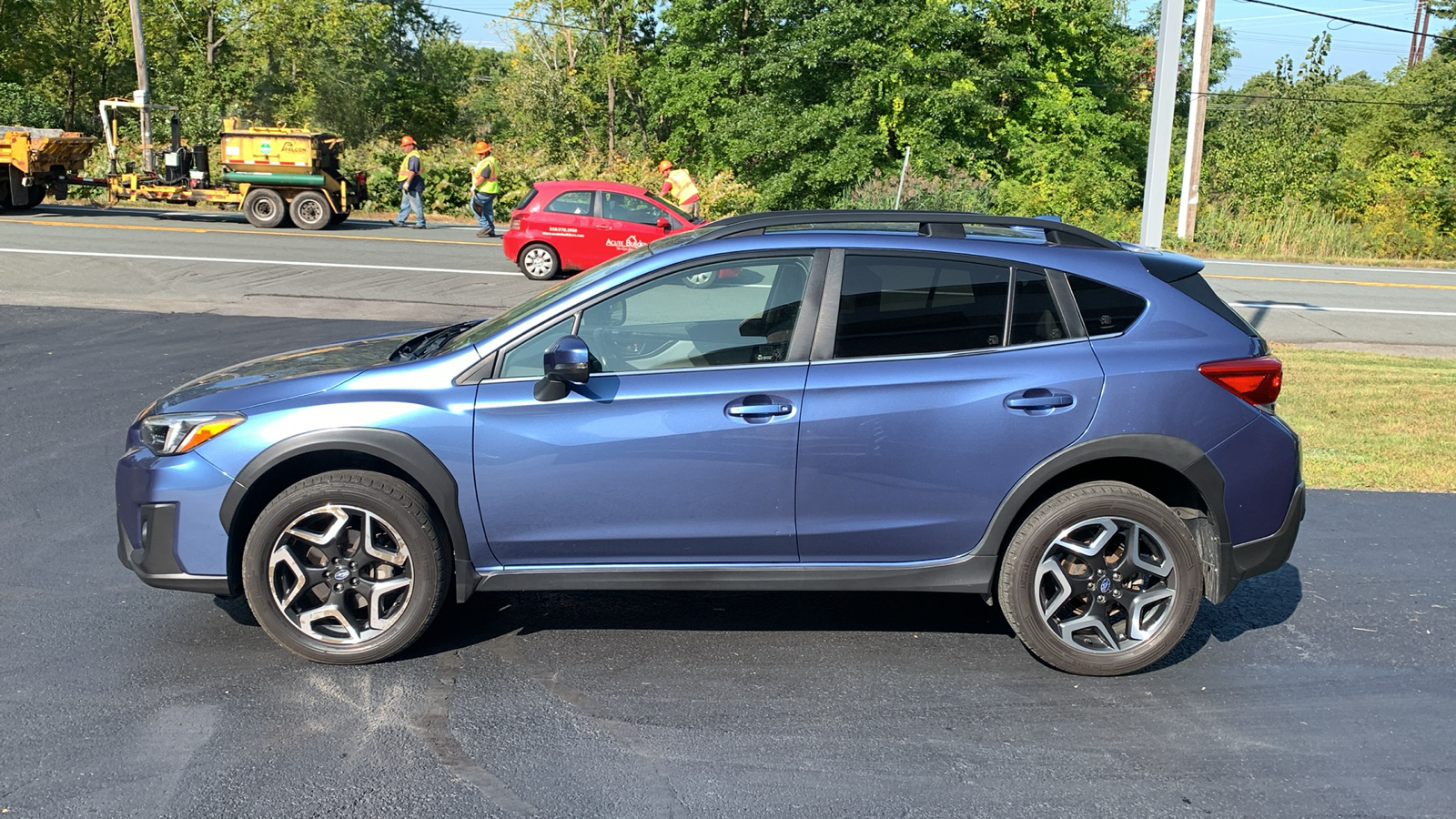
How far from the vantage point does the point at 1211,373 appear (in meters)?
4.31

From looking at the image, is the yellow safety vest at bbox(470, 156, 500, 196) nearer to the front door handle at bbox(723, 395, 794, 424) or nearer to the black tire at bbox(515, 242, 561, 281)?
the black tire at bbox(515, 242, 561, 281)

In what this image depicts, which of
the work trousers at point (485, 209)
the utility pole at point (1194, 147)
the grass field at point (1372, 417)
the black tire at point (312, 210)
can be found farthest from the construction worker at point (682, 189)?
the utility pole at point (1194, 147)

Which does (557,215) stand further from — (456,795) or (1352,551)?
(456,795)

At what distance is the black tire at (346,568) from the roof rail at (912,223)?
1566mm

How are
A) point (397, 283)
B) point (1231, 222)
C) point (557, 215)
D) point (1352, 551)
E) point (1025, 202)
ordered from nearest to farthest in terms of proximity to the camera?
point (1352, 551)
point (397, 283)
point (557, 215)
point (1231, 222)
point (1025, 202)

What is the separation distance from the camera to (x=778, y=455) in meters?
4.20

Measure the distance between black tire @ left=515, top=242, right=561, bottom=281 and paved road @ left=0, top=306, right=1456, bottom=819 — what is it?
11.7 metres

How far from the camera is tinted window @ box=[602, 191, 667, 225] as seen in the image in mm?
17062

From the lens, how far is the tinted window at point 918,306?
14.3 ft

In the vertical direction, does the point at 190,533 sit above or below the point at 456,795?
above

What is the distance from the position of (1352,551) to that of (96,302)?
12.8 meters

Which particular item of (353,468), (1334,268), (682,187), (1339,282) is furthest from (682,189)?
(353,468)

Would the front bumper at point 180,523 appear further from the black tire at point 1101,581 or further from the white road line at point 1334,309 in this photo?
the white road line at point 1334,309

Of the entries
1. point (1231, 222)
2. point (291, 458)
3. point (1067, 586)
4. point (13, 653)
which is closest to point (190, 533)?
point (291, 458)
